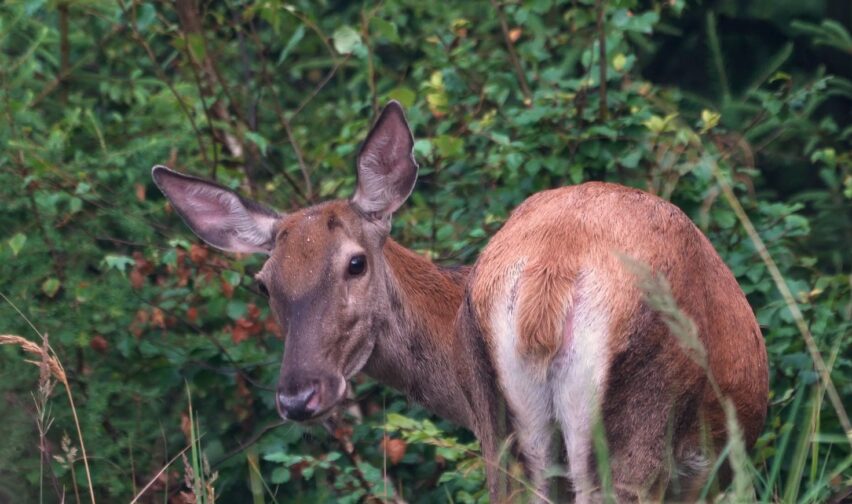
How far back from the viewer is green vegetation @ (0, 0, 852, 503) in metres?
6.20

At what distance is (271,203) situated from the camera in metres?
7.46

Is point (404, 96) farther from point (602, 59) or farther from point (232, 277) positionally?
point (232, 277)

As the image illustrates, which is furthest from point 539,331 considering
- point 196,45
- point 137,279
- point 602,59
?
point 196,45

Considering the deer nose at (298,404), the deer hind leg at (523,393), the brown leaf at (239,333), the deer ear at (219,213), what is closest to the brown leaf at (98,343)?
the brown leaf at (239,333)

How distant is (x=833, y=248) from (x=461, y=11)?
2.58 m

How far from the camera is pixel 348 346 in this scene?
5352mm

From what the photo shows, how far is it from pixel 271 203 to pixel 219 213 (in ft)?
4.93

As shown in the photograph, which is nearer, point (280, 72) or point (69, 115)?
point (69, 115)

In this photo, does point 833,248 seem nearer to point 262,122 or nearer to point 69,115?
point 262,122

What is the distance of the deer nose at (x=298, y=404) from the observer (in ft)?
16.4

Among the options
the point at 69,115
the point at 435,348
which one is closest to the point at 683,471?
the point at 435,348

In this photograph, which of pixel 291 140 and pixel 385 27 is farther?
pixel 291 140

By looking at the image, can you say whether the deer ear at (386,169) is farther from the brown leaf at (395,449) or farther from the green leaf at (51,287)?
the green leaf at (51,287)

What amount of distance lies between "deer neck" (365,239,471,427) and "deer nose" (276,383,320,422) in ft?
1.91
